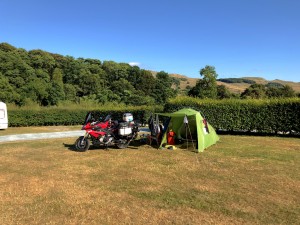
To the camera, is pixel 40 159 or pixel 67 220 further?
pixel 40 159

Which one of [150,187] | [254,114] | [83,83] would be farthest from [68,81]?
[150,187]

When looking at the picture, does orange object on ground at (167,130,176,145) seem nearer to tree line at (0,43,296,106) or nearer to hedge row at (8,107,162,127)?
hedge row at (8,107,162,127)

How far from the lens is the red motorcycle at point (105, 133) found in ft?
30.5

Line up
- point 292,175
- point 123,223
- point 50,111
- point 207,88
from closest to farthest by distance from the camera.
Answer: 1. point 123,223
2. point 292,175
3. point 50,111
4. point 207,88

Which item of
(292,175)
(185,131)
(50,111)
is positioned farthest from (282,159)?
(50,111)

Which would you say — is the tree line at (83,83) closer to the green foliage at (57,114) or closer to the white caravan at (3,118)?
the green foliage at (57,114)

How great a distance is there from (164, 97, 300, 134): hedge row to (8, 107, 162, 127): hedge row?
6835 millimetres

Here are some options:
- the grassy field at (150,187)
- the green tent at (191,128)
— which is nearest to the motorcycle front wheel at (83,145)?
the grassy field at (150,187)

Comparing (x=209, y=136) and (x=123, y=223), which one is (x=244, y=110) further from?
(x=123, y=223)

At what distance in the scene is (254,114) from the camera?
1412 cm

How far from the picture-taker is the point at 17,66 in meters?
38.2

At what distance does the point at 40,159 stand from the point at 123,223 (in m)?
5.14

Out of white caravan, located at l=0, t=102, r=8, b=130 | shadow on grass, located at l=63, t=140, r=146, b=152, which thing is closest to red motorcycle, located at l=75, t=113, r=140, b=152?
shadow on grass, located at l=63, t=140, r=146, b=152

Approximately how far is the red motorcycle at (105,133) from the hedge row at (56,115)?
11.4 meters
